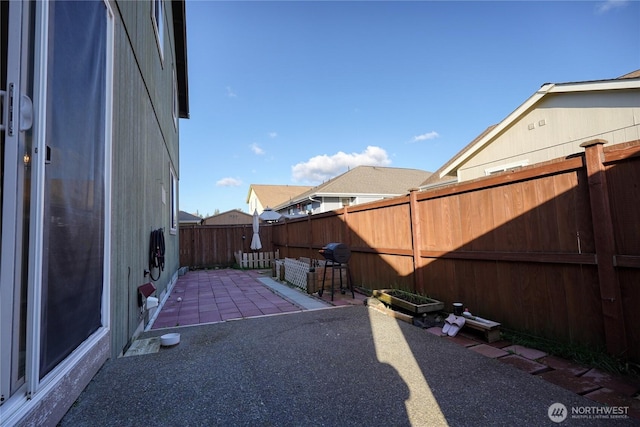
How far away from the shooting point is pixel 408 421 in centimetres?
196

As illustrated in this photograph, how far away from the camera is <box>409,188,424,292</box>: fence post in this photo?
4836mm

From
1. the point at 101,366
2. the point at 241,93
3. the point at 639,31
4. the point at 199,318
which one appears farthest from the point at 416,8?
the point at 101,366

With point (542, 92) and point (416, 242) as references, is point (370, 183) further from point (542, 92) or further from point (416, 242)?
point (416, 242)

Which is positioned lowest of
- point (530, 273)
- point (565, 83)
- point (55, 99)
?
point (530, 273)

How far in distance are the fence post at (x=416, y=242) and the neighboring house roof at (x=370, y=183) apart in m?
11.9

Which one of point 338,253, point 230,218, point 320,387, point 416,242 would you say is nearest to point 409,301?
point 416,242

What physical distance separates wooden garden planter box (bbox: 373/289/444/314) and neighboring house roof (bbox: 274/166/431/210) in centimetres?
1206

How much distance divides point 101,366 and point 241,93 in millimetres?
15342

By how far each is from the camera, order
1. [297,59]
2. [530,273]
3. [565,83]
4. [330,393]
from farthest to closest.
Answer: [297,59] < [565,83] < [530,273] < [330,393]

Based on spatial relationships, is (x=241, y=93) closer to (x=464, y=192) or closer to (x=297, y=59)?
(x=297, y=59)

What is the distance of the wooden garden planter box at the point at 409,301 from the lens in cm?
418

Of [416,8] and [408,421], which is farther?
[416,8]

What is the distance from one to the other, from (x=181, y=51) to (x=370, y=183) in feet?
39.6

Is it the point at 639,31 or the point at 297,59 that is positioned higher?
the point at 297,59
